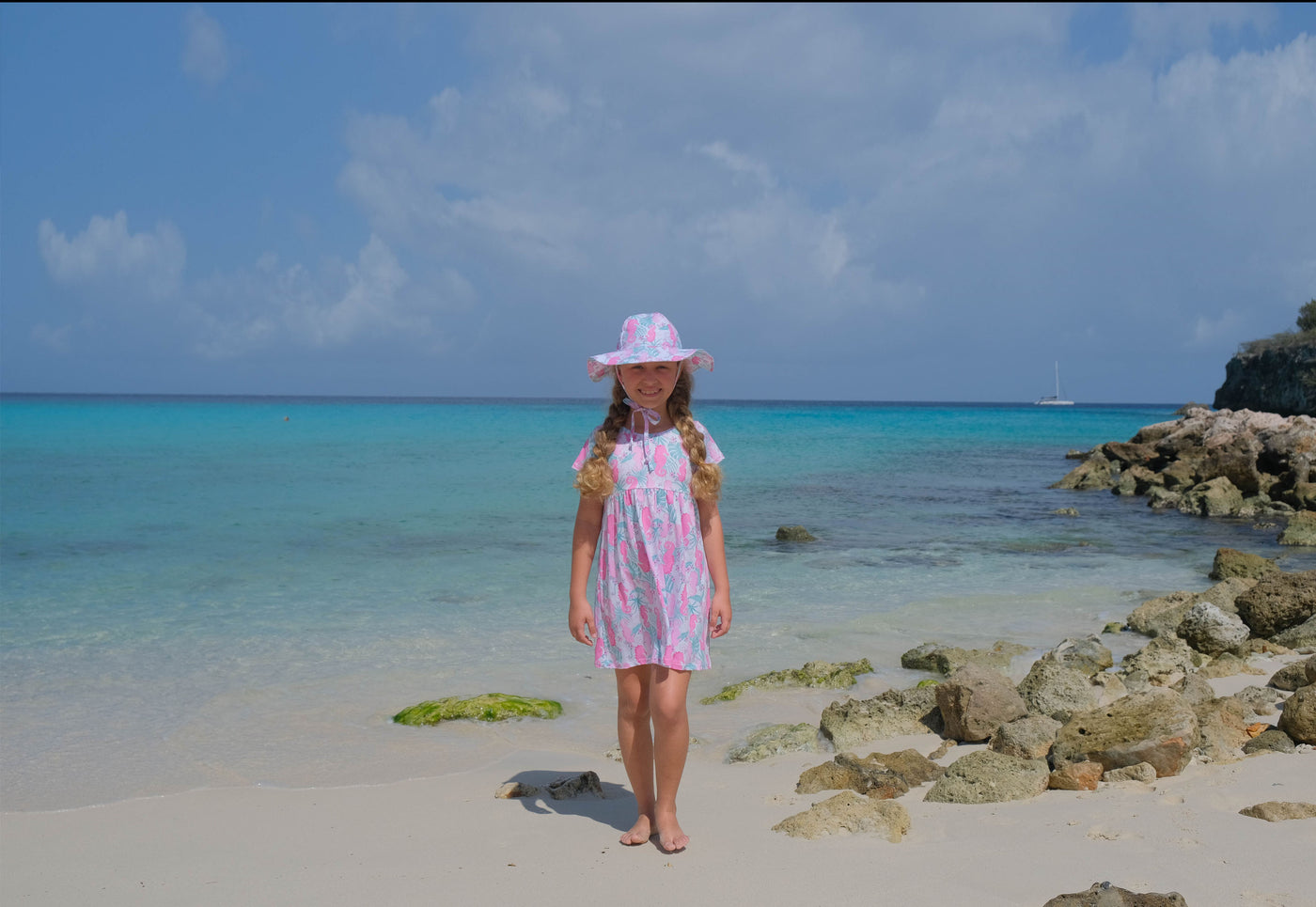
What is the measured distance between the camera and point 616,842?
3754mm

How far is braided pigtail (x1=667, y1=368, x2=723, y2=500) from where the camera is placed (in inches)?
148

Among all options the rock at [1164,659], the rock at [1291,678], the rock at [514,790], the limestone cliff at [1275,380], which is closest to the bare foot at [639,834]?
the rock at [514,790]

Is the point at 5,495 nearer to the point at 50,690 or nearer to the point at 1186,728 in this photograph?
the point at 50,690

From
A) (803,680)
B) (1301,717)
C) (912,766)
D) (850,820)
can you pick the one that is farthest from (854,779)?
(803,680)

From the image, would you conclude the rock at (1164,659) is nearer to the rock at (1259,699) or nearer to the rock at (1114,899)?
the rock at (1259,699)

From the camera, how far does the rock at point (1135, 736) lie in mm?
4102

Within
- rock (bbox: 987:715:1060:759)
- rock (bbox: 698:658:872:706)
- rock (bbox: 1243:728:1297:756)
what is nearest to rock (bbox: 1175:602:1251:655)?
rock (bbox: 698:658:872:706)

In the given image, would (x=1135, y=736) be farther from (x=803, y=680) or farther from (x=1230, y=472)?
(x=1230, y=472)

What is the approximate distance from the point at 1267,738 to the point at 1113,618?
435cm

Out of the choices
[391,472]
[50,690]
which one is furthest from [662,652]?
[391,472]

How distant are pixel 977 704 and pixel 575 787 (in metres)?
2.05

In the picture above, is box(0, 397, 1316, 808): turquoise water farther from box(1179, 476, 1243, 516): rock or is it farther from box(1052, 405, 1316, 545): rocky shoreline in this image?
box(1052, 405, 1316, 545): rocky shoreline

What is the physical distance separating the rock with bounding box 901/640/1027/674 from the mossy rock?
101 inches

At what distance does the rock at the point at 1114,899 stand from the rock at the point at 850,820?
769 millimetres
